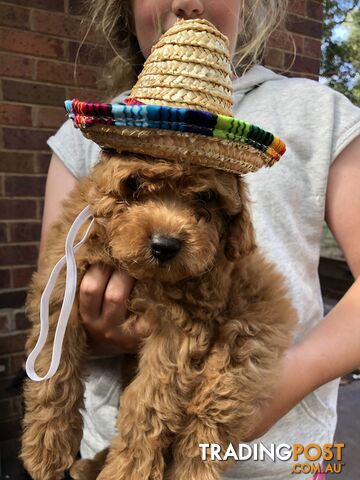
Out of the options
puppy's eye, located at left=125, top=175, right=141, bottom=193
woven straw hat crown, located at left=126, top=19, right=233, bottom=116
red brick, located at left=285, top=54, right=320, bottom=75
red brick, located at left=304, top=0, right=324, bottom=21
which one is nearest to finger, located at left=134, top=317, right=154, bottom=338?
puppy's eye, located at left=125, top=175, right=141, bottom=193

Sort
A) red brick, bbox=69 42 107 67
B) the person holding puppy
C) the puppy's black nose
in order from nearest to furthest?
the puppy's black nose, the person holding puppy, red brick, bbox=69 42 107 67

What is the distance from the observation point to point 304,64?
176 inches

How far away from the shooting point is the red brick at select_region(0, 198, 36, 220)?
3561 mm

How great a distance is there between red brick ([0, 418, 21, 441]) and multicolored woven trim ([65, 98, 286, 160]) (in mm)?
3558

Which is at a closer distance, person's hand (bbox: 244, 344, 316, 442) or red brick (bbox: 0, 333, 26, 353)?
person's hand (bbox: 244, 344, 316, 442)

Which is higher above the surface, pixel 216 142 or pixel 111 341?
pixel 216 142

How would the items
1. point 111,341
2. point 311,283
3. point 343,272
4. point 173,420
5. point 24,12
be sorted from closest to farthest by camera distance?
point 173,420 < point 111,341 < point 311,283 < point 24,12 < point 343,272

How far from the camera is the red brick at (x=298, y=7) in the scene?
13.9 feet

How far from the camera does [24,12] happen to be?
11.0ft

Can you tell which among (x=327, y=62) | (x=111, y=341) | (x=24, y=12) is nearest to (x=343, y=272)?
(x=327, y=62)

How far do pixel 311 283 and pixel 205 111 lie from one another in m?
1.09

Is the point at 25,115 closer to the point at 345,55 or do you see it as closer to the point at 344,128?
the point at 344,128

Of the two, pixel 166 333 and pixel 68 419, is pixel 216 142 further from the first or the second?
pixel 68 419

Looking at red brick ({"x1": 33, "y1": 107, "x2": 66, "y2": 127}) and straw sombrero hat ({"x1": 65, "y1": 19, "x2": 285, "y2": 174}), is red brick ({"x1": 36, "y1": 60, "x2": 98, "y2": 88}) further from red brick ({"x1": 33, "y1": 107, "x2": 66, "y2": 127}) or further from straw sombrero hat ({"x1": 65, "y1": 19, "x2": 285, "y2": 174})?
straw sombrero hat ({"x1": 65, "y1": 19, "x2": 285, "y2": 174})
